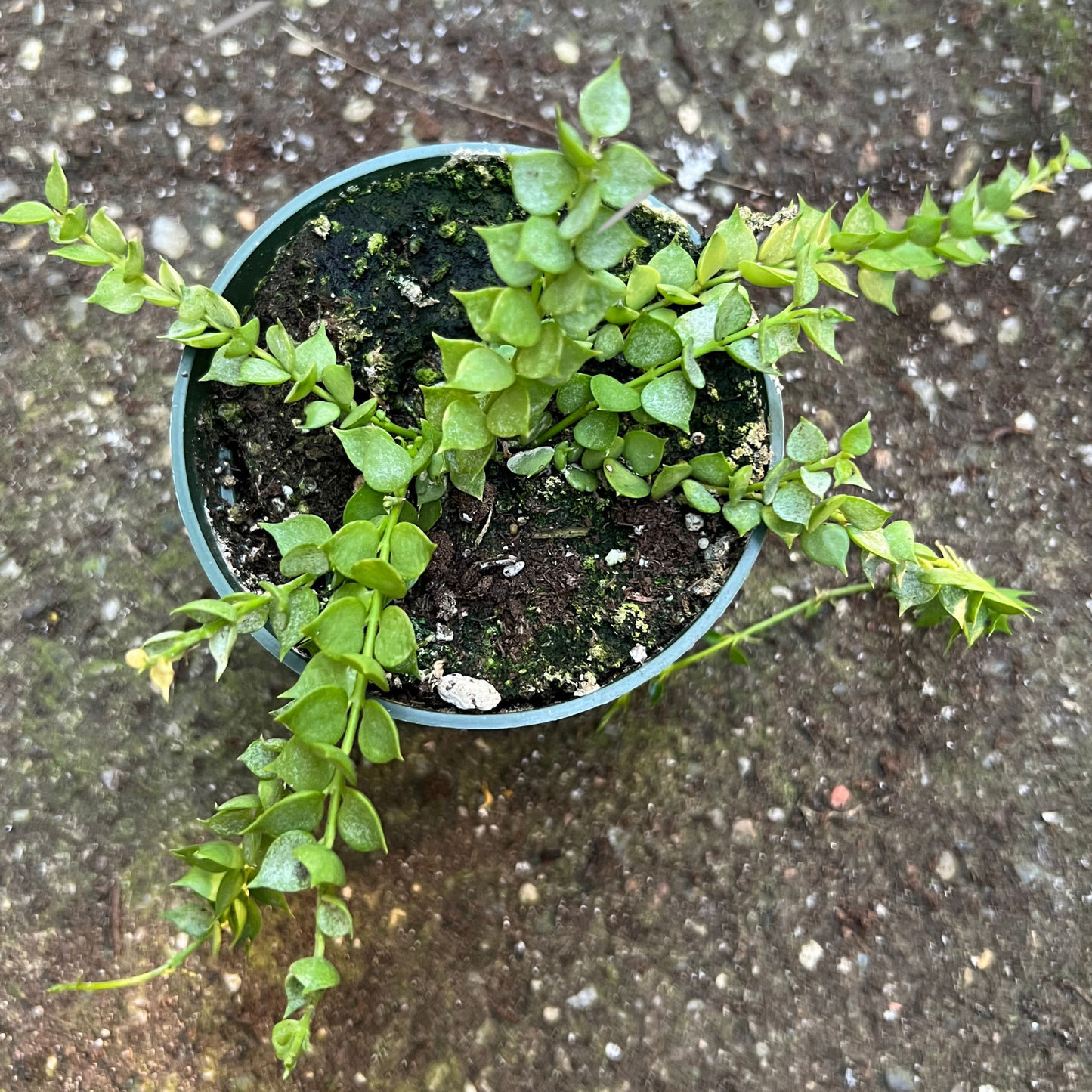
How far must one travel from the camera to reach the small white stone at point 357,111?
1.16m

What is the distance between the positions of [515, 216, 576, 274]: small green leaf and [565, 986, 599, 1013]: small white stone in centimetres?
98

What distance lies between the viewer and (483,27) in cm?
118

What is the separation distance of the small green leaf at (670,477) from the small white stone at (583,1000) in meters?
0.71

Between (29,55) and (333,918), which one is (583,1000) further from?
(29,55)

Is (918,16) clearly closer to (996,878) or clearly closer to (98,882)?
(996,878)

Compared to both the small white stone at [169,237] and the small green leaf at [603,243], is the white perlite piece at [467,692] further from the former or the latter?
the small white stone at [169,237]

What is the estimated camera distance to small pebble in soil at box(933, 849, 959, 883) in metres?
1.18

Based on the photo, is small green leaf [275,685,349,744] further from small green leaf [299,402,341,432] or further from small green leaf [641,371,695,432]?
small green leaf [641,371,695,432]

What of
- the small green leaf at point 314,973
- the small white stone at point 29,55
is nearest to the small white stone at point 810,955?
the small green leaf at point 314,973

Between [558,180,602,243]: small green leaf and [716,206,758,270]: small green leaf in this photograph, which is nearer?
[558,180,602,243]: small green leaf

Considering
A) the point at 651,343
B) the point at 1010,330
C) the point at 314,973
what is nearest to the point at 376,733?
the point at 314,973

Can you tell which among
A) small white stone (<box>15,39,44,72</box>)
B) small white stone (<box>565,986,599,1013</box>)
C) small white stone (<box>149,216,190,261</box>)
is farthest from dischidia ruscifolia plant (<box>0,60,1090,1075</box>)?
small white stone (<box>15,39,44,72</box>)

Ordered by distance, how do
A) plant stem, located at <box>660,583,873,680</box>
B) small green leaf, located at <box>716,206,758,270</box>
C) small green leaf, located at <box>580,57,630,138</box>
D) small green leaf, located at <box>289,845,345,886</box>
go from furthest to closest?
plant stem, located at <box>660,583,873,680</box> → small green leaf, located at <box>716,206,758,270</box> → small green leaf, located at <box>289,845,345,886</box> → small green leaf, located at <box>580,57,630,138</box>

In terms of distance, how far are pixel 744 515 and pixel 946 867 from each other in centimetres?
70
